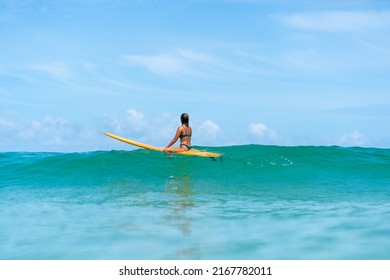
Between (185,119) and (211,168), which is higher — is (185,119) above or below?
above

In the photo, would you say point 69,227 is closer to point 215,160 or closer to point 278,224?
point 278,224

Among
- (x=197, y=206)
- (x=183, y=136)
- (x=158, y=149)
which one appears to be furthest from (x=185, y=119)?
(x=197, y=206)

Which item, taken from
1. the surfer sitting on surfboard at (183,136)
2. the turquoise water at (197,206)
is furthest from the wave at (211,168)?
the surfer sitting on surfboard at (183,136)

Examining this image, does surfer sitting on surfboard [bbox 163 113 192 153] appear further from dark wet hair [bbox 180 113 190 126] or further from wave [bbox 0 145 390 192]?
wave [bbox 0 145 390 192]

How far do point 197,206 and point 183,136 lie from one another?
213 inches

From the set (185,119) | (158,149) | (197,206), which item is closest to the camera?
(197,206)

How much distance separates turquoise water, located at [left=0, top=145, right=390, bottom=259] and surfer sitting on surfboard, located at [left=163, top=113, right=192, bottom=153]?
21.0 inches

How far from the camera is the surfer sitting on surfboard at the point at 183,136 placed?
41.5 feet

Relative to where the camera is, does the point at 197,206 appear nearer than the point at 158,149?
Yes

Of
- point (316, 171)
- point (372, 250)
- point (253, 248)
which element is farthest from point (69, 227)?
point (316, 171)

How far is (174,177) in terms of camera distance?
11.9 metres

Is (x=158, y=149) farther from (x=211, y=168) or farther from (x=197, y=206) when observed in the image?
(x=197, y=206)

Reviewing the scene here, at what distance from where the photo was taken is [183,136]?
12844 mm
